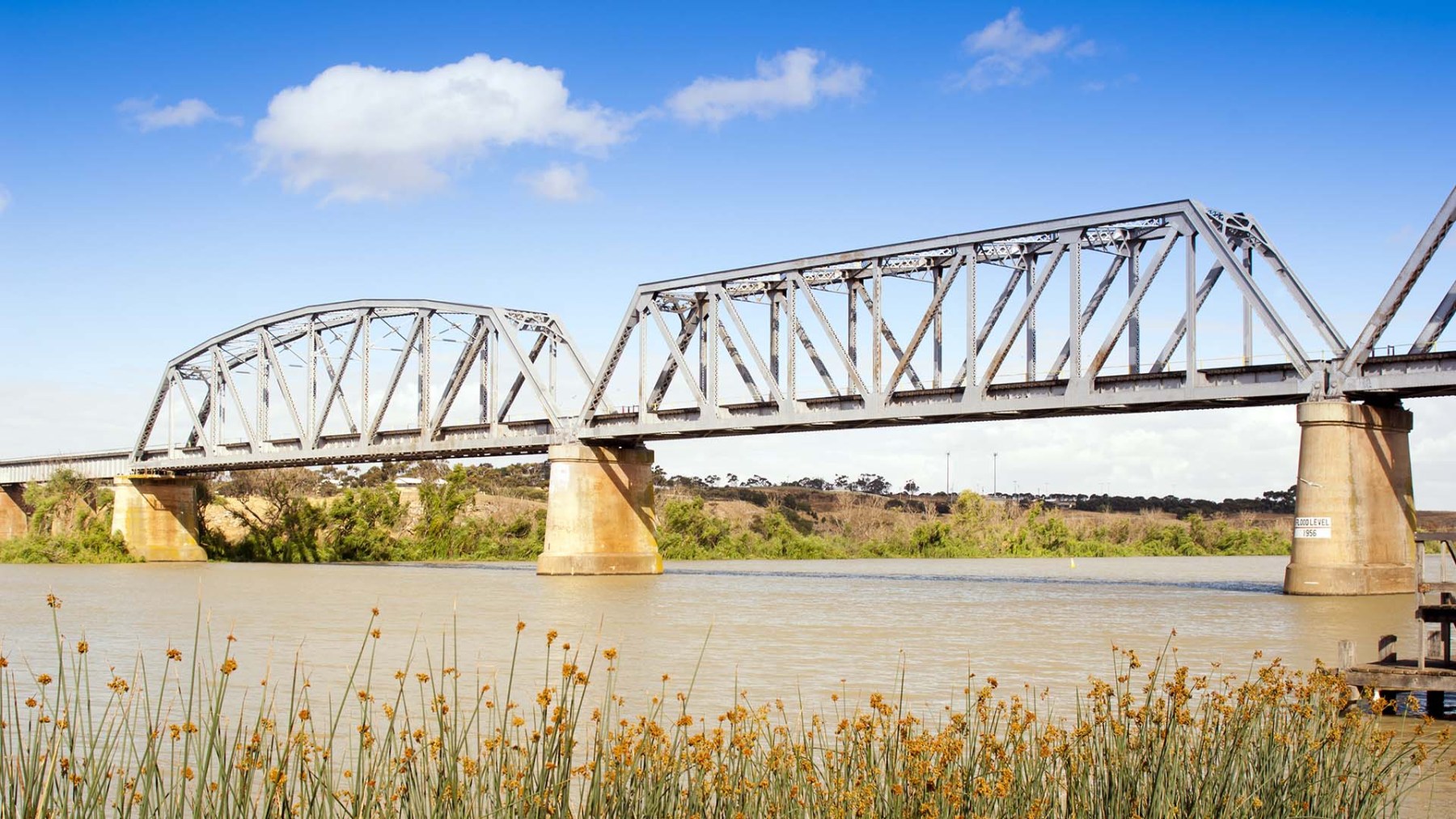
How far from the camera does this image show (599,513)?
63656 mm

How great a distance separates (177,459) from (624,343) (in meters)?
35.6

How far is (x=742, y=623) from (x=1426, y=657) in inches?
705

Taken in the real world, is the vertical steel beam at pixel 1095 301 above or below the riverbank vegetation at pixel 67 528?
above

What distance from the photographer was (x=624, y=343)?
218 ft

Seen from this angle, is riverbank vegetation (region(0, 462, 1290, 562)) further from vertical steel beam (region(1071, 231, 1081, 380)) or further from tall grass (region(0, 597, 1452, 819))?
tall grass (region(0, 597, 1452, 819))

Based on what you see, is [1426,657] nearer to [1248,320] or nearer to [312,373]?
[1248,320]

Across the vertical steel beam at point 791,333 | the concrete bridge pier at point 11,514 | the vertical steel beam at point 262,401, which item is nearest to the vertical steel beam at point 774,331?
the vertical steel beam at point 791,333

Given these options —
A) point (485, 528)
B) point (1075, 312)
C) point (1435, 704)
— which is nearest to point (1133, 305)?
point (1075, 312)

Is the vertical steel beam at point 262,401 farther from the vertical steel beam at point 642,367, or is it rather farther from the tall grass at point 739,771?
the tall grass at point 739,771

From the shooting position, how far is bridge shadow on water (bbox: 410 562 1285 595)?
5231 cm

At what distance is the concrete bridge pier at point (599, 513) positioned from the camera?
6244cm

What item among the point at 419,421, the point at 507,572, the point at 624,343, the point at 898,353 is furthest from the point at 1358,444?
the point at 419,421

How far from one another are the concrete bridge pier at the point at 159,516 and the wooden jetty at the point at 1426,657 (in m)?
80.8

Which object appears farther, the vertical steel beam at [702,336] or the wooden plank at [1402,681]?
the vertical steel beam at [702,336]
